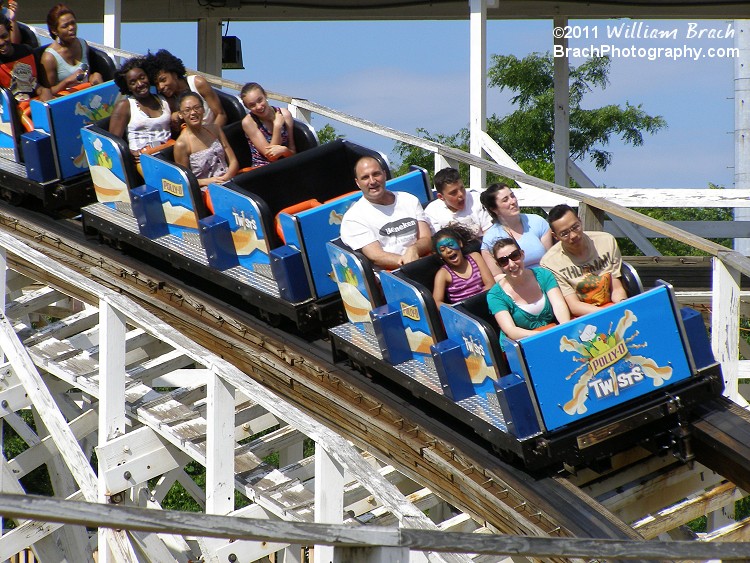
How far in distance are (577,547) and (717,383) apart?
322 cm

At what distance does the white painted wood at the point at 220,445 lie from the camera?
4.70 metres

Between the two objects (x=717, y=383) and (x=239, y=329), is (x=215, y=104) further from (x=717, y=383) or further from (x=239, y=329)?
(x=717, y=383)

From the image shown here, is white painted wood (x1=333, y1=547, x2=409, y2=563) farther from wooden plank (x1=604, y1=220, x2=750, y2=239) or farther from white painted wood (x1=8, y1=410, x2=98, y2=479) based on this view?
wooden plank (x1=604, y1=220, x2=750, y2=239)

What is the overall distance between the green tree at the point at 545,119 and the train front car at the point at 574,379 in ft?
57.4

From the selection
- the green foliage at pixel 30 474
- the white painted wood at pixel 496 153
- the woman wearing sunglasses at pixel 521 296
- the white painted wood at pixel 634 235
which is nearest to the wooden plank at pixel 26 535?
the woman wearing sunglasses at pixel 521 296

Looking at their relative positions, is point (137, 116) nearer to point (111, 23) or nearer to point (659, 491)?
point (111, 23)

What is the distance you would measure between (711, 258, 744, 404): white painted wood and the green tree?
56.7 feet

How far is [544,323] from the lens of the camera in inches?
211

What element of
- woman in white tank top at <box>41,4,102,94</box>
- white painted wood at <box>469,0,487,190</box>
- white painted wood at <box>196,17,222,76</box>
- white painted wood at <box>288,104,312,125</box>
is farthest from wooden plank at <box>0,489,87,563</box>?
white painted wood at <box>196,17,222,76</box>

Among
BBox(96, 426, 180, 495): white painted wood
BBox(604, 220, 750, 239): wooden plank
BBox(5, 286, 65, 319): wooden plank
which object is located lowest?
BBox(96, 426, 180, 495): white painted wood

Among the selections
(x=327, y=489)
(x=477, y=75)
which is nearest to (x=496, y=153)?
(x=477, y=75)

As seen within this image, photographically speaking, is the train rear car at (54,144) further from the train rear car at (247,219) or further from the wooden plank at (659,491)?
the wooden plank at (659,491)

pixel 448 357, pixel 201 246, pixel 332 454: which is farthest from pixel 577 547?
pixel 201 246

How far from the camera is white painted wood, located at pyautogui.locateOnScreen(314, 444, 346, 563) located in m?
4.14
